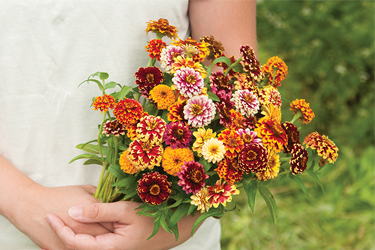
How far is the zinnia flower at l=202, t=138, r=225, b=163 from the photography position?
803mm

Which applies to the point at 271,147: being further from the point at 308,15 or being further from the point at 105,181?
the point at 308,15

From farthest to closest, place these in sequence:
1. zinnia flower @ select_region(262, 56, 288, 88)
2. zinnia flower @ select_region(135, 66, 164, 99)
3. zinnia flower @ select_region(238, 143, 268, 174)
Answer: zinnia flower @ select_region(262, 56, 288, 88)
zinnia flower @ select_region(135, 66, 164, 99)
zinnia flower @ select_region(238, 143, 268, 174)

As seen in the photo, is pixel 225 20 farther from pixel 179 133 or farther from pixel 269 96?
pixel 179 133

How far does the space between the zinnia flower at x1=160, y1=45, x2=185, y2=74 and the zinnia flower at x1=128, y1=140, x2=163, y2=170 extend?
0.67 ft

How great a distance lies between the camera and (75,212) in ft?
3.02

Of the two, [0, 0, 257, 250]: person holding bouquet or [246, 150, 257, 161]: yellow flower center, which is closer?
[246, 150, 257, 161]: yellow flower center

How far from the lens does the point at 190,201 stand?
0.85m

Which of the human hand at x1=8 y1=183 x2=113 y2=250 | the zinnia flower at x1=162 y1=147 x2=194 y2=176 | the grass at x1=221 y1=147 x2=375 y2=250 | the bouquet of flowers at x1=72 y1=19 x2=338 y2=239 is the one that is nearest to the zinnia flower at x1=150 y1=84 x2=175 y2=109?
the bouquet of flowers at x1=72 y1=19 x2=338 y2=239

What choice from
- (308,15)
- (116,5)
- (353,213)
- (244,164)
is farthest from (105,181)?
(308,15)

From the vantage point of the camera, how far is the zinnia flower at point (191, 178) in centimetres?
80

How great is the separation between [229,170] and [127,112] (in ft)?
0.84

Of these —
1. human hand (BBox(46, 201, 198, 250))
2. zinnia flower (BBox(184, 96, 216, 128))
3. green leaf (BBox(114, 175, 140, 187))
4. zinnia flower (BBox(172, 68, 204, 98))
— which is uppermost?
zinnia flower (BBox(172, 68, 204, 98))

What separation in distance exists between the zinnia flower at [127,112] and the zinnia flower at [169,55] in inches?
5.1

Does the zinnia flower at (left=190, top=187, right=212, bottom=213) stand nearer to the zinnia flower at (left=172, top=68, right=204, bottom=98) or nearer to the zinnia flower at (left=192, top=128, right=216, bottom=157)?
the zinnia flower at (left=192, top=128, right=216, bottom=157)
